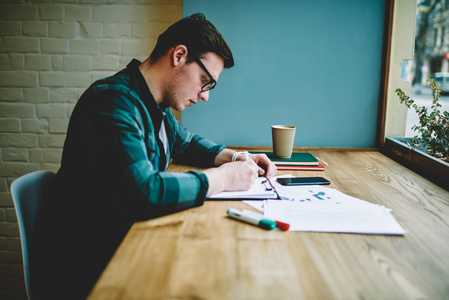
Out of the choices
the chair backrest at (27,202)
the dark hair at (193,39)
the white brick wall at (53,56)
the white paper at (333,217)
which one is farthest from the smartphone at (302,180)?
the white brick wall at (53,56)

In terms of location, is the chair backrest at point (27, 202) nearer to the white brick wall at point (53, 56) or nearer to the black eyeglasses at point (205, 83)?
the black eyeglasses at point (205, 83)

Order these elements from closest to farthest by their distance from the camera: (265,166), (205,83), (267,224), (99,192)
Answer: (267,224)
(99,192)
(205,83)
(265,166)

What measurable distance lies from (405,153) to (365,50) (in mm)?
608

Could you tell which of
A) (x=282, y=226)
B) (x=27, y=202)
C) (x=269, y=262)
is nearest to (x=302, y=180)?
(x=282, y=226)

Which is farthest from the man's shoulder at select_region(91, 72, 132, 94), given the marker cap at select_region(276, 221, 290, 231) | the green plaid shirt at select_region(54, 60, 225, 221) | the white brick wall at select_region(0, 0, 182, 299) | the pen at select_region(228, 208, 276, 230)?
the white brick wall at select_region(0, 0, 182, 299)

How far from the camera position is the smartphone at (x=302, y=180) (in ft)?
3.83

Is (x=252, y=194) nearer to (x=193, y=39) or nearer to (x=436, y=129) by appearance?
(x=193, y=39)

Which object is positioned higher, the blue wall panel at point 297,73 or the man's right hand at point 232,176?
the blue wall panel at point 297,73

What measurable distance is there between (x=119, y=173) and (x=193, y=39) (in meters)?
0.55

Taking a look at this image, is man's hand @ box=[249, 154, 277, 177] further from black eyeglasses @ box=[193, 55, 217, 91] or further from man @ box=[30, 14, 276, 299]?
black eyeglasses @ box=[193, 55, 217, 91]

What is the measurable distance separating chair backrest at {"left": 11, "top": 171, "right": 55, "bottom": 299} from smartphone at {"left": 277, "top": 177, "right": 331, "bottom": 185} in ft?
2.64

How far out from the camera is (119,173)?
2.76 feet

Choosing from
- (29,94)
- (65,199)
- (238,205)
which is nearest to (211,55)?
(238,205)

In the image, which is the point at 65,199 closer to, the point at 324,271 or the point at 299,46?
the point at 324,271
